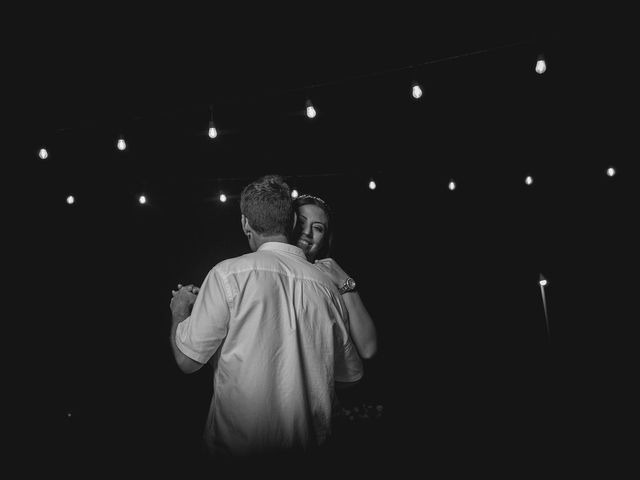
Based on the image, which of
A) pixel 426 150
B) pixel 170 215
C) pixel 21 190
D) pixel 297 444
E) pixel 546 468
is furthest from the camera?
pixel 170 215

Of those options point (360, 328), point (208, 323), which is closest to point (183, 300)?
point (208, 323)

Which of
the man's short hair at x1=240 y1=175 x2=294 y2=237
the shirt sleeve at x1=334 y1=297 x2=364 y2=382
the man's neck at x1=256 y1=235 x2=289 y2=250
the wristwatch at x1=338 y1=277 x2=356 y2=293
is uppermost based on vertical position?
the man's short hair at x1=240 y1=175 x2=294 y2=237

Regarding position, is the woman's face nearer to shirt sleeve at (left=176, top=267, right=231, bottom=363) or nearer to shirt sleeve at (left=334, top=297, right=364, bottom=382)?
shirt sleeve at (left=334, top=297, right=364, bottom=382)

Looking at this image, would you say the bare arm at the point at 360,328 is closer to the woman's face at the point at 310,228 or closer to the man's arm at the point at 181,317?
the woman's face at the point at 310,228

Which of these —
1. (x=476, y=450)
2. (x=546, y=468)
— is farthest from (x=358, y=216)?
(x=546, y=468)

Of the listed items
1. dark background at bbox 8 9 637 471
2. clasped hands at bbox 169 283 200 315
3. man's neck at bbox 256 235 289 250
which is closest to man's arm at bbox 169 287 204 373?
clasped hands at bbox 169 283 200 315

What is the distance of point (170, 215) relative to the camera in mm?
5578

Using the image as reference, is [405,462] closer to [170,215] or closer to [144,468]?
[144,468]

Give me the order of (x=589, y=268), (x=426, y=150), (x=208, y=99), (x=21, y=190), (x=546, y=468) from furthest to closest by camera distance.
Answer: (x=589, y=268) → (x=426, y=150) → (x=21, y=190) → (x=208, y=99) → (x=546, y=468)

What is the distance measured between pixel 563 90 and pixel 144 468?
5.14 meters

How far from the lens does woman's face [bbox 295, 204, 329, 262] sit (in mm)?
2387

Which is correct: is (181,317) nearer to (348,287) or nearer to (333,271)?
(348,287)

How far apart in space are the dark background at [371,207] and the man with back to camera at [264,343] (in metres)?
2.20

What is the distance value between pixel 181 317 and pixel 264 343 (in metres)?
0.36
